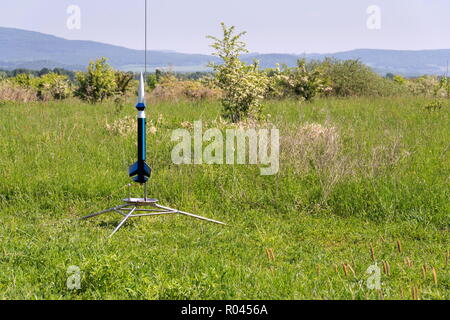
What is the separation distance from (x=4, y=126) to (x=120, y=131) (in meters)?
2.91

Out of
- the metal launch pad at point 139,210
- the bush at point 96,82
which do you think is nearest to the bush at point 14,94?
the bush at point 96,82

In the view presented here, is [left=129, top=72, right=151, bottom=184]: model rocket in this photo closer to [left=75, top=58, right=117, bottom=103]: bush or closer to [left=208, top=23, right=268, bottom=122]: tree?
[left=208, top=23, right=268, bottom=122]: tree

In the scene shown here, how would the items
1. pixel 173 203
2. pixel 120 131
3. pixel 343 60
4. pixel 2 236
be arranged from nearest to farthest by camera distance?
pixel 2 236 < pixel 173 203 < pixel 120 131 < pixel 343 60

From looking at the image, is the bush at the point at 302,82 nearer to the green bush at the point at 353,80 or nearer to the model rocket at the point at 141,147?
the green bush at the point at 353,80

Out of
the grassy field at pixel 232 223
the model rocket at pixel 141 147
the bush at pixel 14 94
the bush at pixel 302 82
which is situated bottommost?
the grassy field at pixel 232 223

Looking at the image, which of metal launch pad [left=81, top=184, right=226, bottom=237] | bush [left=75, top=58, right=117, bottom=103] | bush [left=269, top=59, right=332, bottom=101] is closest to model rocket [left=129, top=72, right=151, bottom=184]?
metal launch pad [left=81, top=184, right=226, bottom=237]

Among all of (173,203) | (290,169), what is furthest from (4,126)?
(290,169)

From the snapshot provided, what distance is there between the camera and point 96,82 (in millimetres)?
18484

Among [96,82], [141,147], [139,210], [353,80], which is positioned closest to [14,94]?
[96,82]

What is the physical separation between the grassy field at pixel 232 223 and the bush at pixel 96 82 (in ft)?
27.8

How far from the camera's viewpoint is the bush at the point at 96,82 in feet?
60.5

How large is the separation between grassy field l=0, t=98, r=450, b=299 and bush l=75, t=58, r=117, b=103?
27.8 ft

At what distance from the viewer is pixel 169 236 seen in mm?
5715
